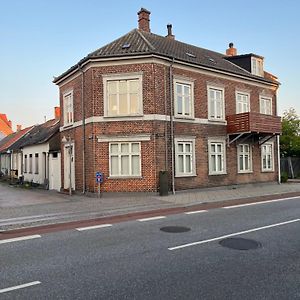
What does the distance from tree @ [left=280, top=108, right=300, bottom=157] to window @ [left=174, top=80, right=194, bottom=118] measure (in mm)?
16574

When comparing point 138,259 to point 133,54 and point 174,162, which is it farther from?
point 133,54

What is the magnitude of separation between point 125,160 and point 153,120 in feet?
8.25

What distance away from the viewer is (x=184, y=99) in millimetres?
17672

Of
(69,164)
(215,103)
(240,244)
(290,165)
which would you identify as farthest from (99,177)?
(290,165)

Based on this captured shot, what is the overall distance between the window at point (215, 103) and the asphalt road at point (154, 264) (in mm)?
10834

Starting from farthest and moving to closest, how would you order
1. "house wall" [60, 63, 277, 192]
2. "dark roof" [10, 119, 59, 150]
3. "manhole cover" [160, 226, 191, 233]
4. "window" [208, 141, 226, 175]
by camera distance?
1. "dark roof" [10, 119, 59, 150]
2. "window" [208, 141, 226, 175]
3. "house wall" [60, 63, 277, 192]
4. "manhole cover" [160, 226, 191, 233]

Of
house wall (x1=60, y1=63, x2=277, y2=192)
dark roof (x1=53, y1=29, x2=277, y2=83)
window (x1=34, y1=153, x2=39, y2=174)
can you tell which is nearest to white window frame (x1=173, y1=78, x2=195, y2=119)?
house wall (x1=60, y1=63, x2=277, y2=192)

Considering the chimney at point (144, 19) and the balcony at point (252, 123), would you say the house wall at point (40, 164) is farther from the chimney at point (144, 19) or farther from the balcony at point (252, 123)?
the balcony at point (252, 123)

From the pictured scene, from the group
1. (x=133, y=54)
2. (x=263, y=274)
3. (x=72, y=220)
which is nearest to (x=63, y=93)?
(x=133, y=54)

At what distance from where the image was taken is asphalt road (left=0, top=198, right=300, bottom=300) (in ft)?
14.5

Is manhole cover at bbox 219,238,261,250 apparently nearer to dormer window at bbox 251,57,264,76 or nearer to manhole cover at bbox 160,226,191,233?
manhole cover at bbox 160,226,191,233

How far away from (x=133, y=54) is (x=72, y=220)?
370 inches

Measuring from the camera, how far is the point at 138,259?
232 inches

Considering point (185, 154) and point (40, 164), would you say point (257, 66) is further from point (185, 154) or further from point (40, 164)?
point (40, 164)
